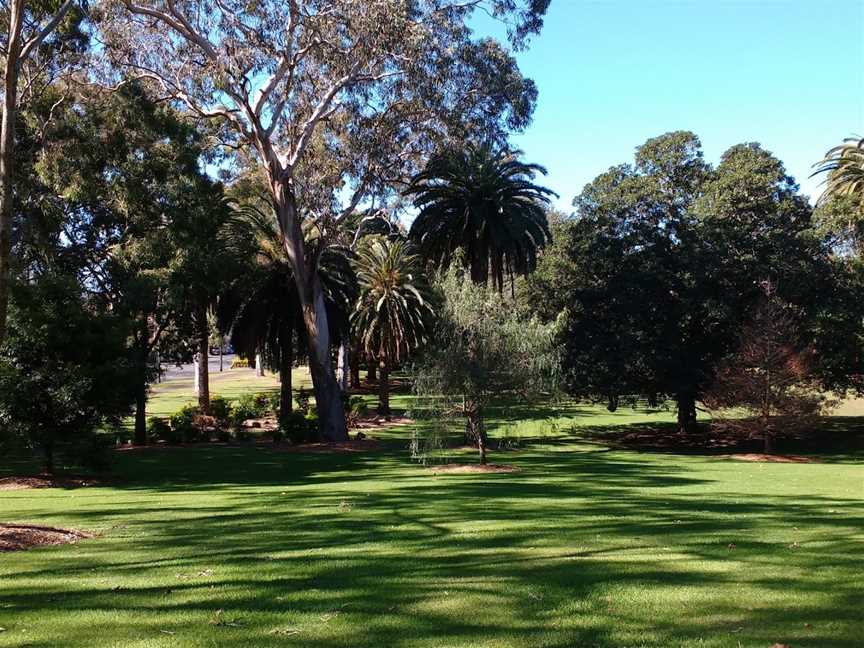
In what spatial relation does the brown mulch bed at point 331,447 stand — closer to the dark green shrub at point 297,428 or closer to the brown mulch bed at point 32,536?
the dark green shrub at point 297,428

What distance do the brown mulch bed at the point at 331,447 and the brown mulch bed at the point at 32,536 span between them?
1644 cm

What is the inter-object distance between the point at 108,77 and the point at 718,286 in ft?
83.4

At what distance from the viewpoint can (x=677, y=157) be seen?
118ft

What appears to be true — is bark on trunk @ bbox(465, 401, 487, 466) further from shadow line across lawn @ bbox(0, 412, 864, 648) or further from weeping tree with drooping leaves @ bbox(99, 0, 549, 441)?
weeping tree with drooping leaves @ bbox(99, 0, 549, 441)

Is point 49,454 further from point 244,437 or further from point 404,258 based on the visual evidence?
point 404,258

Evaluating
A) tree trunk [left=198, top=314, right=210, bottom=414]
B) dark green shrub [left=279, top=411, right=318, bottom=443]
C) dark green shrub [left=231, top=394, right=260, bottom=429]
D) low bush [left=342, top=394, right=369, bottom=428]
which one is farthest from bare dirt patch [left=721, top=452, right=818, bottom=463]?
tree trunk [left=198, top=314, right=210, bottom=414]

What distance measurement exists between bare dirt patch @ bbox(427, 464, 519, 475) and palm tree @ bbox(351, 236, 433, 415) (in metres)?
12.1

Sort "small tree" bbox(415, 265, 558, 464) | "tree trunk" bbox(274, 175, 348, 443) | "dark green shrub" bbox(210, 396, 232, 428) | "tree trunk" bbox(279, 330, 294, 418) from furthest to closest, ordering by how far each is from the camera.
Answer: "tree trunk" bbox(279, 330, 294, 418), "dark green shrub" bbox(210, 396, 232, 428), "tree trunk" bbox(274, 175, 348, 443), "small tree" bbox(415, 265, 558, 464)

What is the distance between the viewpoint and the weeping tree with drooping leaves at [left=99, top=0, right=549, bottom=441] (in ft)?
72.6

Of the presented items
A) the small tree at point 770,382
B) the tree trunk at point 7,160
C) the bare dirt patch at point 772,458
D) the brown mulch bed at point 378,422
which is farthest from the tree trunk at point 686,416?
the tree trunk at point 7,160

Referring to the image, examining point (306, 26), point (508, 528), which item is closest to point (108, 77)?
point (306, 26)

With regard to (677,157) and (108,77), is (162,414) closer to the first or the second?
(108,77)

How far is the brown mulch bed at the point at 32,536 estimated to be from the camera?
9523mm

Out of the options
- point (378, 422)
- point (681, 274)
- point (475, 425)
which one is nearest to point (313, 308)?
point (475, 425)
